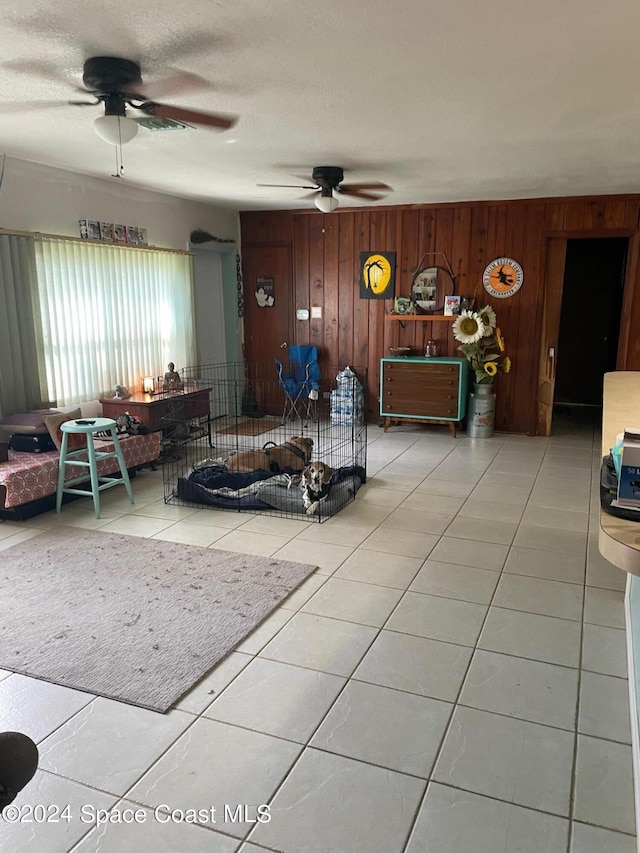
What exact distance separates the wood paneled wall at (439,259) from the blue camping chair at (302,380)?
21 cm

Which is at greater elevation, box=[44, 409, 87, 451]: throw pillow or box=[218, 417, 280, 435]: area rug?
box=[44, 409, 87, 451]: throw pillow

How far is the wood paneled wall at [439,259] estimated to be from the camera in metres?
6.17

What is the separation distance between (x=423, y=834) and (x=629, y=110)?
3.46 m

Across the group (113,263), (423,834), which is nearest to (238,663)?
(423,834)

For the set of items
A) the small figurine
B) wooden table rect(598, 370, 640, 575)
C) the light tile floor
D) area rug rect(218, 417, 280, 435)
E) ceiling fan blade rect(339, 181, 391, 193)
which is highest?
ceiling fan blade rect(339, 181, 391, 193)

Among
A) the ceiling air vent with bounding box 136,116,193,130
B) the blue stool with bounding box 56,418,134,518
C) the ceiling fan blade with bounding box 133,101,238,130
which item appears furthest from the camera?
the blue stool with bounding box 56,418,134,518

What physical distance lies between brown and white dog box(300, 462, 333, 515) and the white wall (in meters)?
2.79

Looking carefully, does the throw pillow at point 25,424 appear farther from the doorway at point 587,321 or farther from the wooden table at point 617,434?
the doorway at point 587,321

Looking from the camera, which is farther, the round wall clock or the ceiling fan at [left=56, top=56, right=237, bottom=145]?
the round wall clock

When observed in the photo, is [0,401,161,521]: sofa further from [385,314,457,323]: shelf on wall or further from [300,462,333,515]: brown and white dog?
[385,314,457,323]: shelf on wall

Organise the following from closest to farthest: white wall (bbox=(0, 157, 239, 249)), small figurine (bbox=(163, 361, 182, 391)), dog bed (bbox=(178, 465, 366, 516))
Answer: dog bed (bbox=(178, 465, 366, 516)) → white wall (bbox=(0, 157, 239, 249)) → small figurine (bbox=(163, 361, 182, 391))

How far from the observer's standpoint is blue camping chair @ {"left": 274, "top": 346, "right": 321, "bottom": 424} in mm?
7293

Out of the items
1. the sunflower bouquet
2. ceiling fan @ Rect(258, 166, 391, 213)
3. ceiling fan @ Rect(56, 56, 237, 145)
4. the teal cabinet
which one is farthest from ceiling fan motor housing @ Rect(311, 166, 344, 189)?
the teal cabinet

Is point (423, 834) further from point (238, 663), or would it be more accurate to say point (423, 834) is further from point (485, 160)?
point (485, 160)
